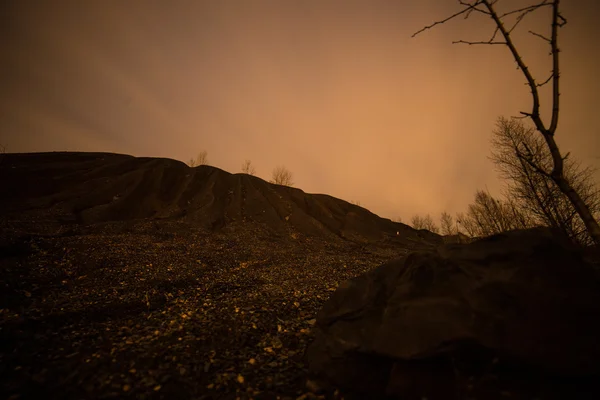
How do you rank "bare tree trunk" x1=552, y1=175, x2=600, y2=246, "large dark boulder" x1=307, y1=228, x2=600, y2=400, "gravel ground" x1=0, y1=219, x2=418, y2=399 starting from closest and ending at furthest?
"bare tree trunk" x1=552, y1=175, x2=600, y2=246 → "large dark boulder" x1=307, y1=228, x2=600, y2=400 → "gravel ground" x1=0, y1=219, x2=418, y2=399

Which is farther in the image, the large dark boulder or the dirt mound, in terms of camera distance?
the dirt mound

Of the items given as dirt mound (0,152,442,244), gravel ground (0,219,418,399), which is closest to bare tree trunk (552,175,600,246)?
gravel ground (0,219,418,399)

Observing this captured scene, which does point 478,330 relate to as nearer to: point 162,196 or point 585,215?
point 585,215

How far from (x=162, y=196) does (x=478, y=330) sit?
114 feet

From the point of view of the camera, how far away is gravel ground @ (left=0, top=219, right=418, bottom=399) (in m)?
3.93

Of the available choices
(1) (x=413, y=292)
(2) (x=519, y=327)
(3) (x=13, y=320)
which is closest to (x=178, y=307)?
(3) (x=13, y=320)

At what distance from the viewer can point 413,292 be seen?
3.88 meters

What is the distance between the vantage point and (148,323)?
19.6 ft

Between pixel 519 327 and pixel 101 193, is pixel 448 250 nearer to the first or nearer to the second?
pixel 519 327

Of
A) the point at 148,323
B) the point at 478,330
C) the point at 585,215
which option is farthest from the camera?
the point at 148,323

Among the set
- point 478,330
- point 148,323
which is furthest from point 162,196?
point 478,330

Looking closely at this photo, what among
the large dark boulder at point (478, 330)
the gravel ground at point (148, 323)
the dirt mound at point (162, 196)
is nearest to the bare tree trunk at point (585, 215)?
the large dark boulder at point (478, 330)

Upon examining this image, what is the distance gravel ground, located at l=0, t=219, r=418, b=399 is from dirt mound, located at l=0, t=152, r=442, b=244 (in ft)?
38.5

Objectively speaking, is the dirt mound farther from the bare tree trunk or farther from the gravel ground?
the bare tree trunk
